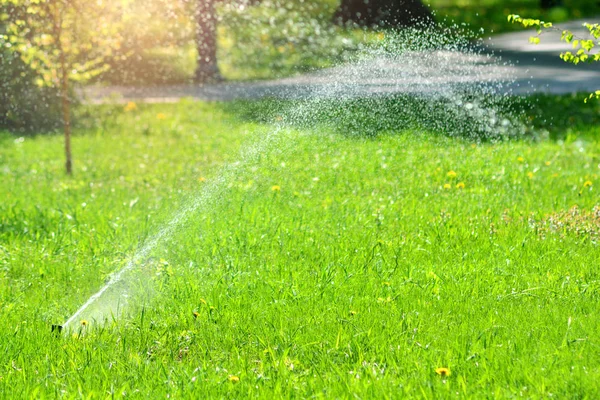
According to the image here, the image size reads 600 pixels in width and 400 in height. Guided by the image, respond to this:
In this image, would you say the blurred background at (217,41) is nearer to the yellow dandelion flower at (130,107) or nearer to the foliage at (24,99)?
the foliage at (24,99)

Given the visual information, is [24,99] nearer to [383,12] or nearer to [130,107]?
[130,107]

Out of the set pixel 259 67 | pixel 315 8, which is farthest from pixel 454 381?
pixel 315 8

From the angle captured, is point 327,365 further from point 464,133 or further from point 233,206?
point 464,133

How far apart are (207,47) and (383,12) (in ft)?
12.9

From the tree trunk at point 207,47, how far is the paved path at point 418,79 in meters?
0.49

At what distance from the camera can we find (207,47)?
1274 cm

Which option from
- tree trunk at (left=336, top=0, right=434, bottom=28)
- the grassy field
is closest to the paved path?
tree trunk at (left=336, top=0, right=434, bottom=28)

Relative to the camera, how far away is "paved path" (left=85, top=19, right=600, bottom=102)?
9.98 metres

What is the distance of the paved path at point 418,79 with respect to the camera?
998 cm

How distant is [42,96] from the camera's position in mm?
10547

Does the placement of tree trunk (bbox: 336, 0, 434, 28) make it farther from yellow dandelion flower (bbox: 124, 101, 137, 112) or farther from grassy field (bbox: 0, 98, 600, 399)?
grassy field (bbox: 0, 98, 600, 399)

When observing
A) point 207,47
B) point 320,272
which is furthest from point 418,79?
point 320,272

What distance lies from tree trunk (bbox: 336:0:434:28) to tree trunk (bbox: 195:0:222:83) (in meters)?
2.98

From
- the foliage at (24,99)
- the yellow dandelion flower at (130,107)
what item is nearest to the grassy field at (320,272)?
the foliage at (24,99)
